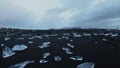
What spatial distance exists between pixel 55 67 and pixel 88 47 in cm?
106

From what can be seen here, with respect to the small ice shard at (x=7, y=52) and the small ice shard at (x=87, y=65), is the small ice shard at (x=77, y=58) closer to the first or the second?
the small ice shard at (x=87, y=65)

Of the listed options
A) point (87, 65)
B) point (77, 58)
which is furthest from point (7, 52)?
point (87, 65)

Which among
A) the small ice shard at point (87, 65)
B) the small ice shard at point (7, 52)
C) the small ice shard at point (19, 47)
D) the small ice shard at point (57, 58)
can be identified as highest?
the small ice shard at point (19, 47)

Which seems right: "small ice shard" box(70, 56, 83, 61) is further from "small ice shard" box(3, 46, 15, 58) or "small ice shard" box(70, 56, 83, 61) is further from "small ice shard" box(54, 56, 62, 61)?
"small ice shard" box(3, 46, 15, 58)

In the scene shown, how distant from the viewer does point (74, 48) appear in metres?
5.84

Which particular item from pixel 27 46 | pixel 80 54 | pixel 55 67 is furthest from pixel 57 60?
pixel 27 46

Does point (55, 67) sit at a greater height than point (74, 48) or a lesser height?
lesser

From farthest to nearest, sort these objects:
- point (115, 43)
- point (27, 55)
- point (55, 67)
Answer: point (115, 43), point (27, 55), point (55, 67)

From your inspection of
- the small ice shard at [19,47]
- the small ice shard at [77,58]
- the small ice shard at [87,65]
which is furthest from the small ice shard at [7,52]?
the small ice shard at [87,65]

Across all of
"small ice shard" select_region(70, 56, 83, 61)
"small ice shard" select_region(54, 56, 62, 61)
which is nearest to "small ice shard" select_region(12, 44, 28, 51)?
"small ice shard" select_region(54, 56, 62, 61)

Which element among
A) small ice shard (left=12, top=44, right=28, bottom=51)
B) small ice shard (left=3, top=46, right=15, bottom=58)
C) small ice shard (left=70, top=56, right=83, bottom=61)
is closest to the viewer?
small ice shard (left=70, top=56, right=83, bottom=61)

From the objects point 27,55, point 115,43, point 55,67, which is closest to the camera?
point 55,67

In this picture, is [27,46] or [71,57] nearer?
[71,57]

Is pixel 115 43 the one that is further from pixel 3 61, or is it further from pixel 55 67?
pixel 3 61
